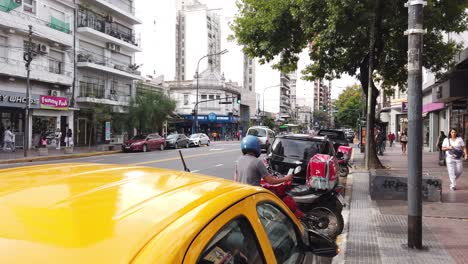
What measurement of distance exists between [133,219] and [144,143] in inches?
1261

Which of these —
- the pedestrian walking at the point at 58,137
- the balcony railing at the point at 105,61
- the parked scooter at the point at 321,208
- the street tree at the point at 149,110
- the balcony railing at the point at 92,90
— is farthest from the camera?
the street tree at the point at 149,110

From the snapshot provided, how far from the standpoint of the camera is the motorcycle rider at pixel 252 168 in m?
5.83

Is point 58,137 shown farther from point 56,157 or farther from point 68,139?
point 56,157

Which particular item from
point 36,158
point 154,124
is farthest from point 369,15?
point 154,124

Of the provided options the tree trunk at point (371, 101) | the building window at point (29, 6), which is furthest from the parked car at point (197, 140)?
the tree trunk at point (371, 101)

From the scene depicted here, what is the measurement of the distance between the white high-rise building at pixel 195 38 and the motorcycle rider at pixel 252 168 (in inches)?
3314

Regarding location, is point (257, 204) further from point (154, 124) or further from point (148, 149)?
point (154, 124)

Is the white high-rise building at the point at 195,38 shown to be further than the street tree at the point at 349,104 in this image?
Yes

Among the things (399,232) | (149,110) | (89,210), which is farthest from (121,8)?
(89,210)

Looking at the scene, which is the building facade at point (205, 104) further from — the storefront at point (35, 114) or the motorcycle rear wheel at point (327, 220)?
the motorcycle rear wheel at point (327, 220)

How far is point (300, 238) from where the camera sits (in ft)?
10.0

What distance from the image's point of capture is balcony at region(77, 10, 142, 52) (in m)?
36.5

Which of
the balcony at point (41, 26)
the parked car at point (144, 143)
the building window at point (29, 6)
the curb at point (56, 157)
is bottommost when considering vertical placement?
the curb at point (56, 157)

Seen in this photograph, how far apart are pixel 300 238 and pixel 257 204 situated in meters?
0.75
